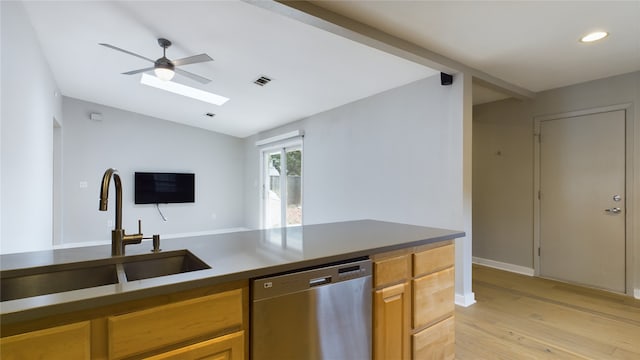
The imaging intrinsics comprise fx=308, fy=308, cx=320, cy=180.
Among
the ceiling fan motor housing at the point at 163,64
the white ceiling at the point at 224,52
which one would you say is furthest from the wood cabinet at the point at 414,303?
the ceiling fan motor housing at the point at 163,64

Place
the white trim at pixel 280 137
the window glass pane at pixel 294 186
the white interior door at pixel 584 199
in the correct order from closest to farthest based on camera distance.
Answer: the white interior door at pixel 584 199 → the white trim at pixel 280 137 → the window glass pane at pixel 294 186

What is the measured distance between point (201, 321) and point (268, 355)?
0.31 m

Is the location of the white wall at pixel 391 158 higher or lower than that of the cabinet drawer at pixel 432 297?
higher

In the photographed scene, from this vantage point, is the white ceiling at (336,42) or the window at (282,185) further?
the window at (282,185)

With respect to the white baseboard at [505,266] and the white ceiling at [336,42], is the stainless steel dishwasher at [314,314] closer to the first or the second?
the white ceiling at [336,42]

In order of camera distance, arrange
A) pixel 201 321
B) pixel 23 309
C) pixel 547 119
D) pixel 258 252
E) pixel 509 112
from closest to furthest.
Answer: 1. pixel 23 309
2. pixel 201 321
3. pixel 258 252
4. pixel 547 119
5. pixel 509 112

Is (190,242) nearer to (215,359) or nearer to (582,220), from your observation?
(215,359)

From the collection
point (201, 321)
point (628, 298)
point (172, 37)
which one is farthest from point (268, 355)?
point (628, 298)

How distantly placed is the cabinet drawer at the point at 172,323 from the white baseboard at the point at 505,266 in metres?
4.32

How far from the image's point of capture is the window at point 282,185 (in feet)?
20.4

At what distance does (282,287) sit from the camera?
3.99ft

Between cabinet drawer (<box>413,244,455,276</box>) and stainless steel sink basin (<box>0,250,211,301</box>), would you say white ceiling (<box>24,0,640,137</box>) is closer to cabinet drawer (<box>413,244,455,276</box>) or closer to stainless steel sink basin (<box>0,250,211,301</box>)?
cabinet drawer (<box>413,244,455,276</box>)

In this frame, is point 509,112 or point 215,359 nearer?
point 215,359

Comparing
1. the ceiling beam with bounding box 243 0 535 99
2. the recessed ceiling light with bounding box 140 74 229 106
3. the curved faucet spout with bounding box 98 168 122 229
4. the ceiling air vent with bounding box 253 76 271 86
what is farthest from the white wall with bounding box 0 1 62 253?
the ceiling air vent with bounding box 253 76 271 86
